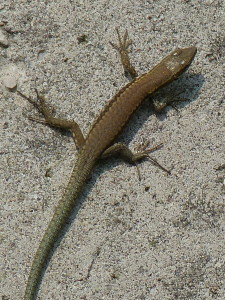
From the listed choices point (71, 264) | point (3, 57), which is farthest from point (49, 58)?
point (71, 264)

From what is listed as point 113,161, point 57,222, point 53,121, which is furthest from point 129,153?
point 57,222

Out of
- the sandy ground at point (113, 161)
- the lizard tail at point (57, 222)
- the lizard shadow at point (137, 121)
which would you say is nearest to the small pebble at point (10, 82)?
the sandy ground at point (113, 161)

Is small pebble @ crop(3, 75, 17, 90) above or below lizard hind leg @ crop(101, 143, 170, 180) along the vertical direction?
below

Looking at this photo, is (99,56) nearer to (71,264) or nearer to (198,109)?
(198,109)

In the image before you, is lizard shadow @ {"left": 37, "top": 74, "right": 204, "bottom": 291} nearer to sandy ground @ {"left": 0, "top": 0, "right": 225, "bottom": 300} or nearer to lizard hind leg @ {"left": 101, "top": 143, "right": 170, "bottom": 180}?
sandy ground @ {"left": 0, "top": 0, "right": 225, "bottom": 300}

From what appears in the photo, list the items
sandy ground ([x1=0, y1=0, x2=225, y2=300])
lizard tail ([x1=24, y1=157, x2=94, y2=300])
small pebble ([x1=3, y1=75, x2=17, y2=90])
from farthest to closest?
small pebble ([x1=3, y1=75, x2=17, y2=90]) < sandy ground ([x1=0, y1=0, x2=225, y2=300]) < lizard tail ([x1=24, y1=157, x2=94, y2=300])

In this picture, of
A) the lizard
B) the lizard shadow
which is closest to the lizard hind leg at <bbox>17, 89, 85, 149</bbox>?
the lizard

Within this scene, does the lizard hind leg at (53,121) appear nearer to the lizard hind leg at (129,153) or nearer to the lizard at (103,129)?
the lizard at (103,129)

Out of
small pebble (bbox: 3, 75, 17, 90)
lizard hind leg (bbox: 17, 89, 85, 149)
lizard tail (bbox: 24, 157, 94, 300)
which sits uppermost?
lizard hind leg (bbox: 17, 89, 85, 149)
